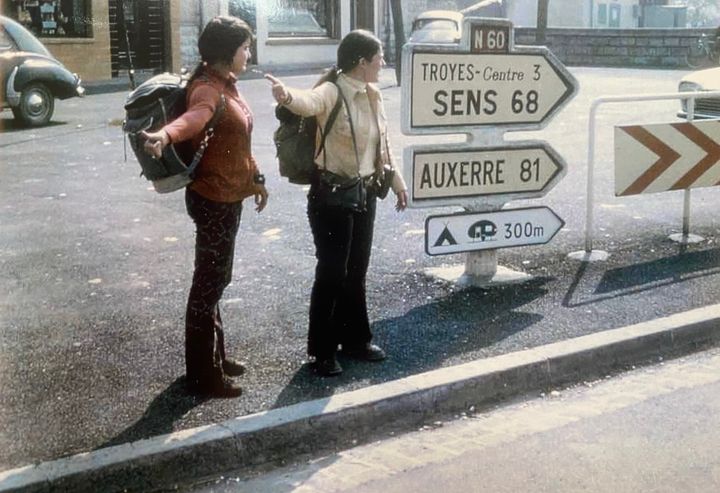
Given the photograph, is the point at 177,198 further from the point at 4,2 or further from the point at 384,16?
the point at 384,16

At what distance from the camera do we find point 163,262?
790cm

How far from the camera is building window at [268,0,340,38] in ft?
106

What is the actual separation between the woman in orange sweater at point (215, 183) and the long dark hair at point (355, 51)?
549 millimetres

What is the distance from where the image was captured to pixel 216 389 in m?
5.05

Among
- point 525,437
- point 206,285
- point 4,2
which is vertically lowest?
point 525,437

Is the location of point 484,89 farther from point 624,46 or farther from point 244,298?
point 624,46

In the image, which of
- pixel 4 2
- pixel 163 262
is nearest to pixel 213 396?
pixel 163 262

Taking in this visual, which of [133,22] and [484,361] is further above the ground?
[133,22]

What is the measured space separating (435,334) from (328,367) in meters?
0.94

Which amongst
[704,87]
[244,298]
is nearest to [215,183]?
[244,298]

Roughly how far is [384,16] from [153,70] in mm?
10181

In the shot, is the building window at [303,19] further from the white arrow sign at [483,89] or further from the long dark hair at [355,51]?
the long dark hair at [355,51]

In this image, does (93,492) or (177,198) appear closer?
(93,492)

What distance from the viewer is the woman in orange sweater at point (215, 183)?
480cm
